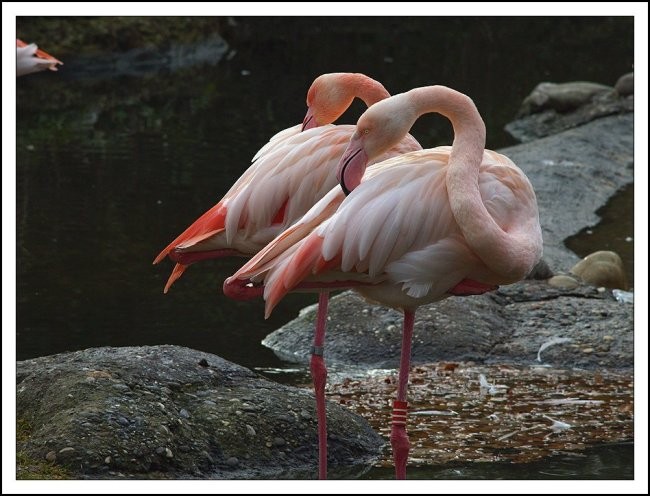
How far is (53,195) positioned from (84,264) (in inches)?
84.5

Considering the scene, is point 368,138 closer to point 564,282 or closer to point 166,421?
point 166,421

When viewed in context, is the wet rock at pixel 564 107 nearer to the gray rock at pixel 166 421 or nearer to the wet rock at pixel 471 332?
the wet rock at pixel 471 332

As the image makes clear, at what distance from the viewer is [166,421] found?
15.6 feet

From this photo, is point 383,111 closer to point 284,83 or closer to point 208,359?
point 208,359

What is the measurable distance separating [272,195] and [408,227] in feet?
2.83

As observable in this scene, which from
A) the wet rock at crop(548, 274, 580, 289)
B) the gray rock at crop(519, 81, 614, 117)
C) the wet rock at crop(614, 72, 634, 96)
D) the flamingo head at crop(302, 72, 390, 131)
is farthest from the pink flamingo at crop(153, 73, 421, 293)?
the gray rock at crop(519, 81, 614, 117)

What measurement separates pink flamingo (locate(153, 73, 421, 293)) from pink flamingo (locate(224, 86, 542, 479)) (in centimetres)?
44

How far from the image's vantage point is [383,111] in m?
4.36

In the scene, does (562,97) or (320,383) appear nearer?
(320,383)

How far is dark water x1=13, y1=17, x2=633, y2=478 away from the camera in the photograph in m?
7.56

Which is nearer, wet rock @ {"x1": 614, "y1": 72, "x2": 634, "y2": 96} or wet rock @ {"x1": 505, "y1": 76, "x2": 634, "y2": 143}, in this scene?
wet rock @ {"x1": 505, "y1": 76, "x2": 634, "y2": 143}

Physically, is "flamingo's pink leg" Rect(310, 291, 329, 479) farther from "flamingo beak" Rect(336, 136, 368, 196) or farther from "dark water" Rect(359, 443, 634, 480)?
"flamingo beak" Rect(336, 136, 368, 196)

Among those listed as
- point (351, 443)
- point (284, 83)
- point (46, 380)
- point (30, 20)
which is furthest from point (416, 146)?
point (30, 20)

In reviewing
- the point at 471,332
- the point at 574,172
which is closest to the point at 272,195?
the point at 471,332
